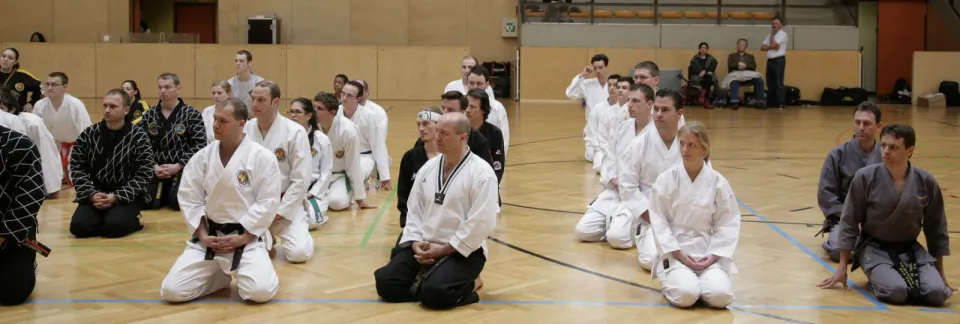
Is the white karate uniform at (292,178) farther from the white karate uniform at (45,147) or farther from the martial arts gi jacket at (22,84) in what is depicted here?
the martial arts gi jacket at (22,84)

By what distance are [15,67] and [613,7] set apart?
53.6 ft

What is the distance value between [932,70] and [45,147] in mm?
22701

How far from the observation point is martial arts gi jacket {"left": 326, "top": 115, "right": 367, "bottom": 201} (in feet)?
31.3

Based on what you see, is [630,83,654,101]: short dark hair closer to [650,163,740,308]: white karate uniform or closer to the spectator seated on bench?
[650,163,740,308]: white karate uniform

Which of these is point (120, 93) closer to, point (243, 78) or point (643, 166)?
point (643, 166)

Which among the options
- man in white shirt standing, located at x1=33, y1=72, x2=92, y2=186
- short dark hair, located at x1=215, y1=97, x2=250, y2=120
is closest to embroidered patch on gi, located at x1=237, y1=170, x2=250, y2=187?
short dark hair, located at x1=215, y1=97, x2=250, y2=120

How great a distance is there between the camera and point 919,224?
20.8 feet

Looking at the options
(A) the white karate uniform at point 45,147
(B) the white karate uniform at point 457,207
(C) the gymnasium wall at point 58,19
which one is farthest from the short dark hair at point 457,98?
(C) the gymnasium wall at point 58,19

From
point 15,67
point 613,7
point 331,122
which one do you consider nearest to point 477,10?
point 613,7

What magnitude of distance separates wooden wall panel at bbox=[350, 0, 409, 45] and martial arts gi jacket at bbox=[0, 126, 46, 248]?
22.7 m

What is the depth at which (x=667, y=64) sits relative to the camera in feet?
84.0

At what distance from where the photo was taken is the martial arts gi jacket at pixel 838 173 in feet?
24.3

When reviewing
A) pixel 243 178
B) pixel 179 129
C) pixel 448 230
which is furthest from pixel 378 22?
pixel 448 230

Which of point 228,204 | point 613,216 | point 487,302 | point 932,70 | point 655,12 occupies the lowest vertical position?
point 487,302
